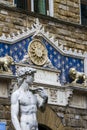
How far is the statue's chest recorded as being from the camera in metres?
9.86

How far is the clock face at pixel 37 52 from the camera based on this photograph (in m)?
13.3

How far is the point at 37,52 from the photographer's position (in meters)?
13.4

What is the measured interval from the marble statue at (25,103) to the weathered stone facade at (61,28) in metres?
2.48

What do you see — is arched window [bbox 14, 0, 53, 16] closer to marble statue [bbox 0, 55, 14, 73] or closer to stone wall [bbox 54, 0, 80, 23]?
stone wall [bbox 54, 0, 80, 23]

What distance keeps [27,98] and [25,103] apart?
10 centimetres

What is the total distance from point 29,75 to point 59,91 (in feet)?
12.2

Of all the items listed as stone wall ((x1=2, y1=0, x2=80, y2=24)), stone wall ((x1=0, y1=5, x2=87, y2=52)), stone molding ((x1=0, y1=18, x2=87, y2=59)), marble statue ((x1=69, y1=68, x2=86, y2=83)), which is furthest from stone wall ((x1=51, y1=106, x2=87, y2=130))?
stone wall ((x1=2, y1=0, x2=80, y2=24))

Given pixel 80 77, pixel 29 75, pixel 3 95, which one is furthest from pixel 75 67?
pixel 29 75

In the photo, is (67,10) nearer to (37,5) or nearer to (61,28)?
(61,28)

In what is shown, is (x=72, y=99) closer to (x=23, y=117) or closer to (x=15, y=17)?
(x=15, y=17)

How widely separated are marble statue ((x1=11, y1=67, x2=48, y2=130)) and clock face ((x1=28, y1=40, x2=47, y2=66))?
319 cm

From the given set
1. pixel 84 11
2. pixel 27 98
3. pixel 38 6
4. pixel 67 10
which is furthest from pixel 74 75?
pixel 27 98

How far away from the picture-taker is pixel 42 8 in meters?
14.2

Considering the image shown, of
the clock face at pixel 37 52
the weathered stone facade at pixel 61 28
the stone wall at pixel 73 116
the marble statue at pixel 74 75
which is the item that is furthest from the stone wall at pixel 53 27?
the stone wall at pixel 73 116
